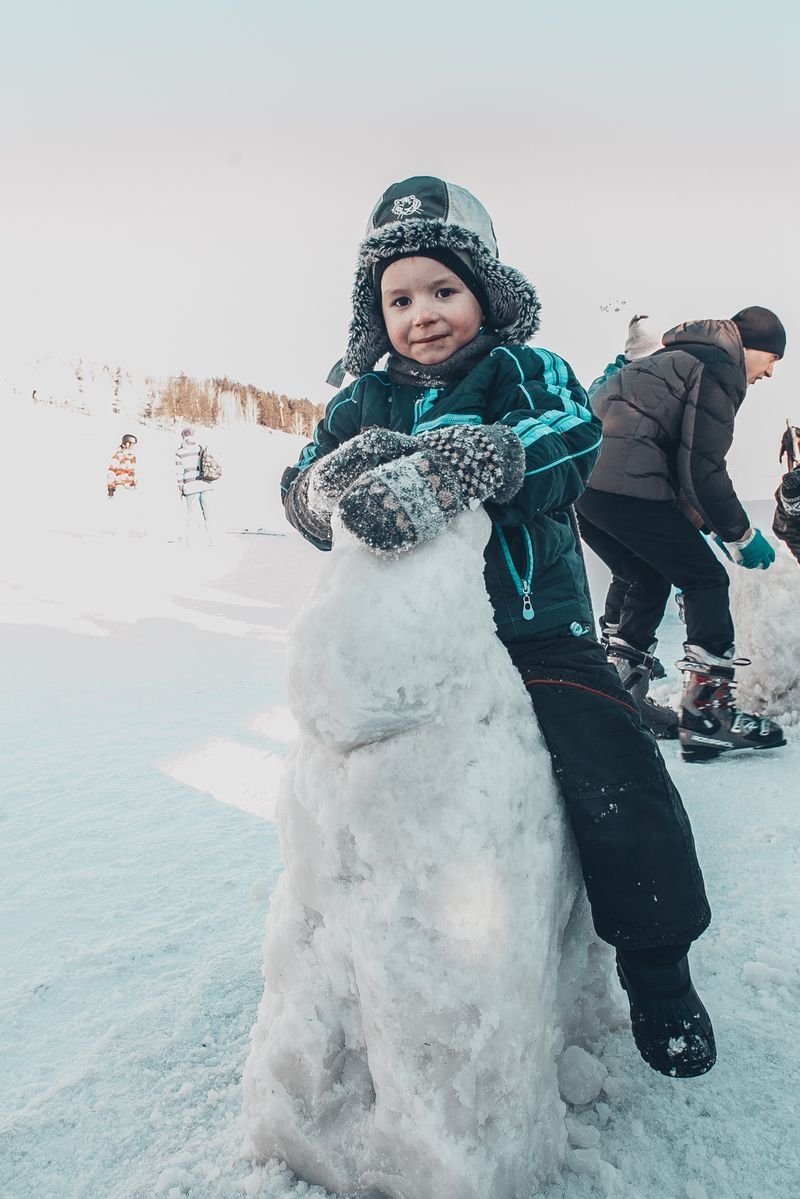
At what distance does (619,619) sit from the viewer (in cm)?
357

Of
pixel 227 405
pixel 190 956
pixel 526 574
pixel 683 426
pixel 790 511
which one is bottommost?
pixel 190 956

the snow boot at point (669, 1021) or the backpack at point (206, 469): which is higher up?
the backpack at point (206, 469)

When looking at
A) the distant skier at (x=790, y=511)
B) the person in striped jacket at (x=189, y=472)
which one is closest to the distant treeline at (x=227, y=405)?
the person in striped jacket at (x=189, y=472)

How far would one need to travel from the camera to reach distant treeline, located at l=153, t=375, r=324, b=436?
45.2 meters

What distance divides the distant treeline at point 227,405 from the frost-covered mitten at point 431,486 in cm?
4499

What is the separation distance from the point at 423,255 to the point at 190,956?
67.7 inches

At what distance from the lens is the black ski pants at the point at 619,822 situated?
4.10 ft

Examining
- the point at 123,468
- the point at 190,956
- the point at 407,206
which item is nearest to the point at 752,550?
the point at 407,206

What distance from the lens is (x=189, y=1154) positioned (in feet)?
4.02

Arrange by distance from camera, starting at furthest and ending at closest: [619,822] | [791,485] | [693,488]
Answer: [791,485], [693,488], [619,822]

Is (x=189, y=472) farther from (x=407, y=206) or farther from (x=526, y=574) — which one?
(x=526, y=574)

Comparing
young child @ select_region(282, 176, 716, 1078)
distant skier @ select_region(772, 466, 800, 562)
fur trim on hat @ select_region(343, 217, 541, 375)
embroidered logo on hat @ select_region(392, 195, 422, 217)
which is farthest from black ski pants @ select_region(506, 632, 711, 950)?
distant skier @ select_region(772, 466, 800, 562)

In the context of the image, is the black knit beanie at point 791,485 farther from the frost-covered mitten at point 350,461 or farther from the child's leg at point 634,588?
the frost-covered mitten at point 350,461

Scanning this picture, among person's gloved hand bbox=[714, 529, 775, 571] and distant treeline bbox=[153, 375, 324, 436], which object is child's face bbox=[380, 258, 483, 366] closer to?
person's gloved hand bbox=[714, 529, 775, 571]
